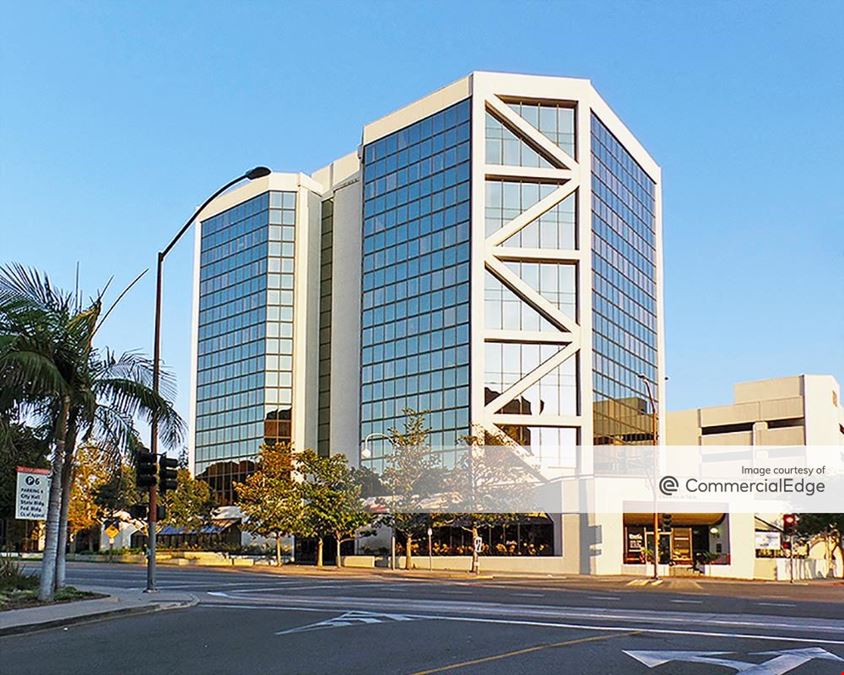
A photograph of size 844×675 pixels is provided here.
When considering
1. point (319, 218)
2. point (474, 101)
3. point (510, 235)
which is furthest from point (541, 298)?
point (319, 218)

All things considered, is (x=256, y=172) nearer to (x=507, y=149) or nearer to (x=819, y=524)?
(x=507, y=149)

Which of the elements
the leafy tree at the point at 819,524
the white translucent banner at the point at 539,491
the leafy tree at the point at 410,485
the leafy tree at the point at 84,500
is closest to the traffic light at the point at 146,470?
the white translucent banner at the point at 539,491

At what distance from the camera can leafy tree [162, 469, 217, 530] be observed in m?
79.1

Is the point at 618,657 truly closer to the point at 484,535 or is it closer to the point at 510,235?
the point at 484,535

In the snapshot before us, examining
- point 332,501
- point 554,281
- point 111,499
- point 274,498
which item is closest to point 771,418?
point 554,281

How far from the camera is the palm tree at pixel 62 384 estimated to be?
22.0 metres

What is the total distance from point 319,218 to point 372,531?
31158 millimetres

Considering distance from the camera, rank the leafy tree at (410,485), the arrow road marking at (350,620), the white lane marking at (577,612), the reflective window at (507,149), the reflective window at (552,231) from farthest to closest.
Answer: the reflective window at (507,149) < the reflective window at (552,231) < the leafy tree at (410,485) < the white lane marking at (577,612) < the arrow road marking at (350,620)

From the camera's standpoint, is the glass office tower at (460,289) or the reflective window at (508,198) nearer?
the glass office tower at (460,289)

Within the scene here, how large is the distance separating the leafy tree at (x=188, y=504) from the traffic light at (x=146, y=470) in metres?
52.7

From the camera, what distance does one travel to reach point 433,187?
72.6 metres

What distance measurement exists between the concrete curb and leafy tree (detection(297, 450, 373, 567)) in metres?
36.1

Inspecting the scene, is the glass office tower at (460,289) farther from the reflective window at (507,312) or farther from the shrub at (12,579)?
the shrub at (12,579)

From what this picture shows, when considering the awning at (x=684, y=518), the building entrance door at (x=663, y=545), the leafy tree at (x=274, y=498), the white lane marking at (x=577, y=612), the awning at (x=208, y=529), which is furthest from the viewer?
the awning at (x=208, y=529)
